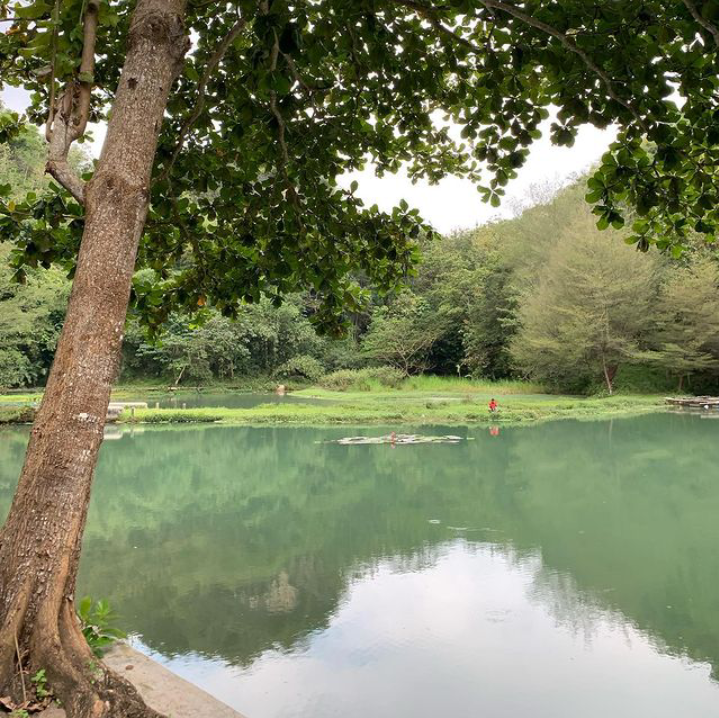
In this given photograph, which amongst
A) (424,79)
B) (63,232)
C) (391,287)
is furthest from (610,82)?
(63,232)

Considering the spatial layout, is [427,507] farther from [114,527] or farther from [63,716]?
[63,716]

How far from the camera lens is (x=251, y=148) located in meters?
3.73

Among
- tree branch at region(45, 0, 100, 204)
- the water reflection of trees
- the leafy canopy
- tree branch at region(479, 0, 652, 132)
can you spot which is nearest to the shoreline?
the water reflection of trees

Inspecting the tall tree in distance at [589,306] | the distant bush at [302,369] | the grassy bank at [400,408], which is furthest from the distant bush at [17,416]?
the tall tree in distance at [589,306]

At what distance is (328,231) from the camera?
12.6 feet

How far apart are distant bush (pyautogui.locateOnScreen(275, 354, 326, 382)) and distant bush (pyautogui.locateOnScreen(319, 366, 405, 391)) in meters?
0.99

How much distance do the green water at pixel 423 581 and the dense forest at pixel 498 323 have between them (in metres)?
12.0

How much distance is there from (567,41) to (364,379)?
25115 millimetres

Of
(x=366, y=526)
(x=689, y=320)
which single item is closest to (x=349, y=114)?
(x=366, y=526)

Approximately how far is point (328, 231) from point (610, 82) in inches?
72.1

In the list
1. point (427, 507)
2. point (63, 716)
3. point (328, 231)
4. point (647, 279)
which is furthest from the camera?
point (647, 279)

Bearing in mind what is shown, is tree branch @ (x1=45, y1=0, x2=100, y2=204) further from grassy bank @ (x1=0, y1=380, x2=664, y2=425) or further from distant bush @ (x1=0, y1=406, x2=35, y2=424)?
distant bush @ (x1=0, y1=406, x2=35, y2=424)

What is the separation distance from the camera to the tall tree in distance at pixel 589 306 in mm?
21969

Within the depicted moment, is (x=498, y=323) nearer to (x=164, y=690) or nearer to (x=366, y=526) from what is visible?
(x=366, y=526)
